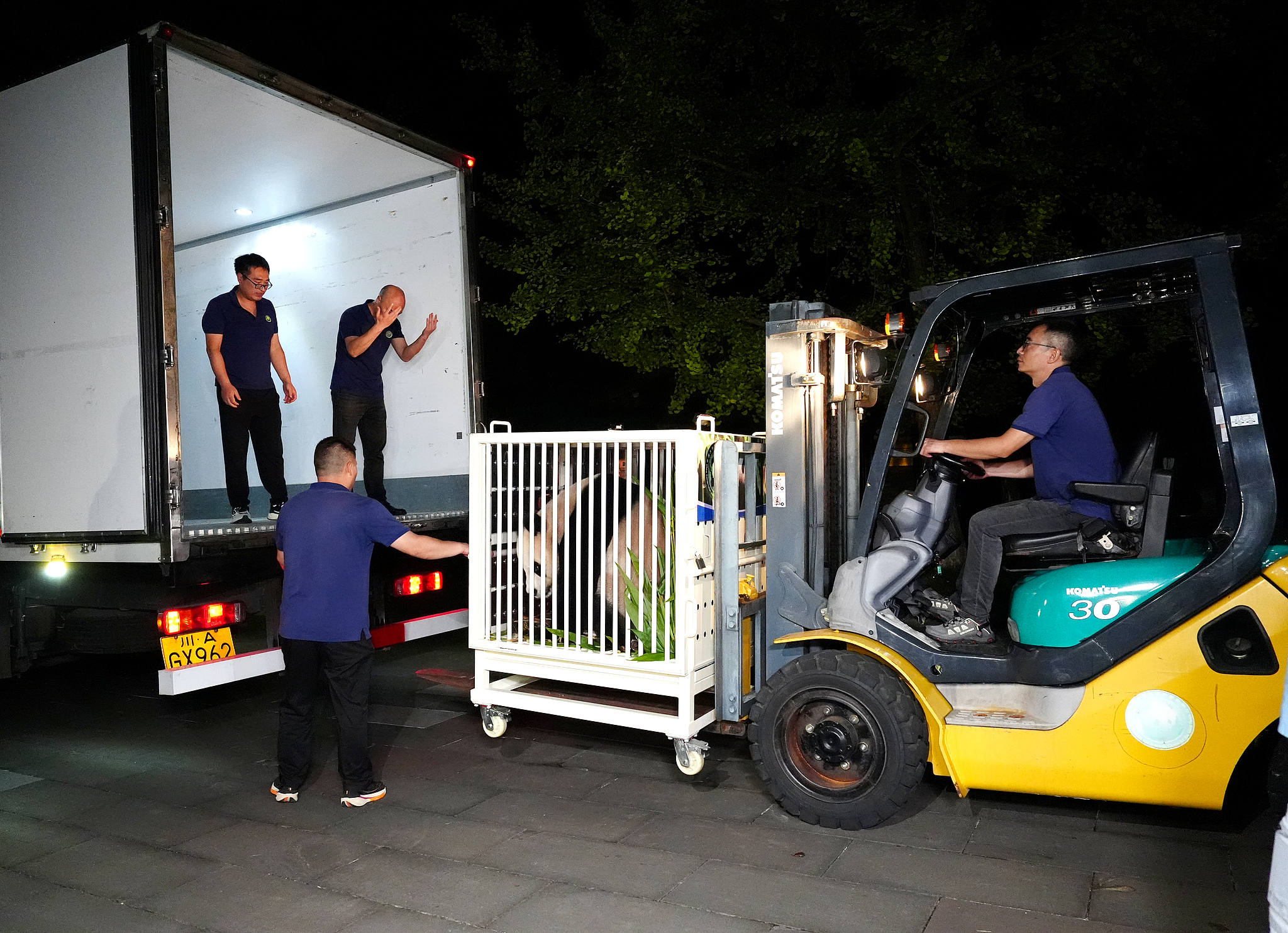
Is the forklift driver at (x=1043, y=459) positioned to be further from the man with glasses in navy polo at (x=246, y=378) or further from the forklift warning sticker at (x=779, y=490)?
the man with glasses in navy polo at (x=246, y=378)

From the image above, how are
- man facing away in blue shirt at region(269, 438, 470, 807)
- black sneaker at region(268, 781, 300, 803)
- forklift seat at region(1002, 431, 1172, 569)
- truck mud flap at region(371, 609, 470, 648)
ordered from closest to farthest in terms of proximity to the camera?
forklift seat at region(1002, 431, 1172, 569)
man facing away in blue shirt at region(269, 438, 470, 807)
black sneaker at region(268, 781, 300, 803)
truck mud flap at region(371, 609, 470, 648)

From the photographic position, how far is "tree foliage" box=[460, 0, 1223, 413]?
374 inches

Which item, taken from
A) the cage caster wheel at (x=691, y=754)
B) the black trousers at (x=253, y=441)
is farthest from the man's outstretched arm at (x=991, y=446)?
the black trousers at (x=253, y=441)

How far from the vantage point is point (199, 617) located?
5340 millimetres

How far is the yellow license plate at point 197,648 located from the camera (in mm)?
5203

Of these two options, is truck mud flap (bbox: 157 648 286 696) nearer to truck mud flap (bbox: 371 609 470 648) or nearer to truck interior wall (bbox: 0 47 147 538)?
truck mud flap (bbox: 371 609 470 648)

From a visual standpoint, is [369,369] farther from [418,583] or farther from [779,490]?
[779,490]

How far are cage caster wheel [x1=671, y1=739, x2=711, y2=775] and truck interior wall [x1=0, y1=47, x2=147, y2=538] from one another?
305cm

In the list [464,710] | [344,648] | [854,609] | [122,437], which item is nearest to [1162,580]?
[854,609]

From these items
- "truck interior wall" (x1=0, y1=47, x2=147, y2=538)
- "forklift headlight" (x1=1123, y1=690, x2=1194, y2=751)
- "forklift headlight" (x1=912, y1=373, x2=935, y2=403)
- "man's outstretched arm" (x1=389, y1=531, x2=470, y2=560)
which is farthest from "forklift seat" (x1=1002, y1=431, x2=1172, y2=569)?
"truck interior wall" (x1=0, y1=47, x2=147, y2=538)

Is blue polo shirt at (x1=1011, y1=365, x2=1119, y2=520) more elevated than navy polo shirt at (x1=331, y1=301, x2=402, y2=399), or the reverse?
navy polo shirt at (x1=331, y1=301, x2=402, y2=399)

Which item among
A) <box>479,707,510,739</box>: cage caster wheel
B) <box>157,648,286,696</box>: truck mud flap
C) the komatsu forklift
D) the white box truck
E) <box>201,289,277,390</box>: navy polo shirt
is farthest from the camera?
<box>201,289,277,390</box>: navy polo shirt

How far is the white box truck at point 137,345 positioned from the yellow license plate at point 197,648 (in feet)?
0.04

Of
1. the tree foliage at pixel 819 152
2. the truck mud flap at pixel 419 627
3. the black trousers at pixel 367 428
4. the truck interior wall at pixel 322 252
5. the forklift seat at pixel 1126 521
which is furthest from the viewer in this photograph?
the tree foliage at pixel 819 152
